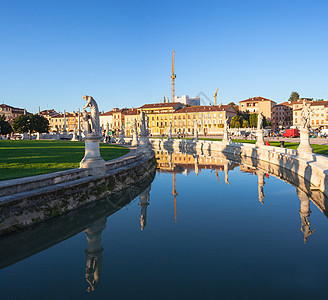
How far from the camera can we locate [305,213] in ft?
31.2

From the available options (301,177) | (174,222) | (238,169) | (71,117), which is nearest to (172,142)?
(238,169)

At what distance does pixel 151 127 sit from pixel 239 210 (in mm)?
95199

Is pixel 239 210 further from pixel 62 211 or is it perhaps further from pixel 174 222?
pixel 62 211

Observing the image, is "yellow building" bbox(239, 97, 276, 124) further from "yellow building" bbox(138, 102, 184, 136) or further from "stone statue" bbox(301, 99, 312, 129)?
"stone statue" bbox(301, 99, 312, 129)

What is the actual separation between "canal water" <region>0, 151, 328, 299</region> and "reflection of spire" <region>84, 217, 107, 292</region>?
0.02 metres

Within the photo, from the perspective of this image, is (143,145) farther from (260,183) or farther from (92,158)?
(92,158)

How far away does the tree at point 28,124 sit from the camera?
186ft

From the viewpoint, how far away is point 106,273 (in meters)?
5.76

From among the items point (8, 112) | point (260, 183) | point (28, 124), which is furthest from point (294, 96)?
point (260, 183)

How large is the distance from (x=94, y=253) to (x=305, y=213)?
22.7 feet

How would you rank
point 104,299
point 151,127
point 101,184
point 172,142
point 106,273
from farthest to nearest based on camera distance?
point 151,127 → point 172,142 → point 101,184 → point 106,273 → point 104,299

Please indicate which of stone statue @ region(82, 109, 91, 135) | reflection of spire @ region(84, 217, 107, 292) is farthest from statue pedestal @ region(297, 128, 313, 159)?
reflection of spire @ region(84, 217, 107, 292)

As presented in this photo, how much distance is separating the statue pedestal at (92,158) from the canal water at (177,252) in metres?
1.45

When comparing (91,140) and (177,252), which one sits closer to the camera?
(177,252)
